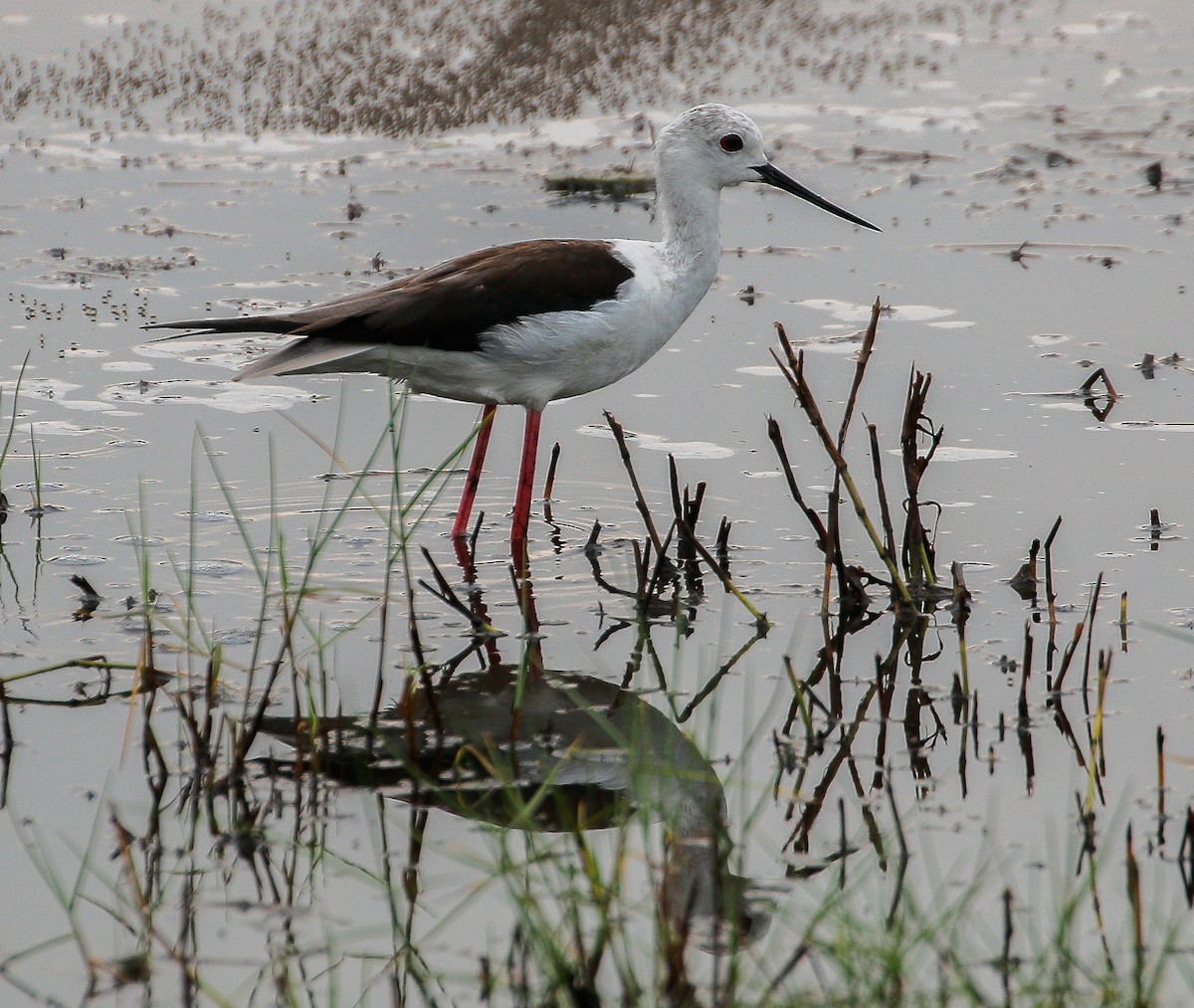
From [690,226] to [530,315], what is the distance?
83 cm

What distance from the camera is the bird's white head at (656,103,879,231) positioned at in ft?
22.2

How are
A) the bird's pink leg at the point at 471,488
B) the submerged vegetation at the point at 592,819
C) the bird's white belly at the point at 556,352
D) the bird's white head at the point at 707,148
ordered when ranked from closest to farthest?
the submerged vegetation at the point at 592,819 → the bird's white belly at the point at 556,352 → the bird's pink leg at the point at 471,488 → the bird's white head at the point at 707,148

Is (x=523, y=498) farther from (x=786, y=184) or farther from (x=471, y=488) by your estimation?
(x=786, y=184)

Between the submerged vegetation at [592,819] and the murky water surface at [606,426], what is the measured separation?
29 mm

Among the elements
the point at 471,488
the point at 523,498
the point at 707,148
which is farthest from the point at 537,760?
the point at 707,148

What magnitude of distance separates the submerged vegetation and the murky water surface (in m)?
0.03

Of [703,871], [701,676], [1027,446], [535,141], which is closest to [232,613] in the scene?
[701,676]

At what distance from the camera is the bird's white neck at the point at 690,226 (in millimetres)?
6605

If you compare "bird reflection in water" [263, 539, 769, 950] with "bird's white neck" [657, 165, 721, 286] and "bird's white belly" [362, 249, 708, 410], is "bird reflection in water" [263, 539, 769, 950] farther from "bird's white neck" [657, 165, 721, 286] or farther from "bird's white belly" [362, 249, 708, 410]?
"bird's white neck" [657, 165, 721, 286]

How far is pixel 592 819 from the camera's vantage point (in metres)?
4.10

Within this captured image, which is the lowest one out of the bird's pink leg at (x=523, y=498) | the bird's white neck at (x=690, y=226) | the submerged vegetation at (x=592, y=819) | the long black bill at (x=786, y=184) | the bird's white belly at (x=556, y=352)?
the submerged vegetation at (x=592, y=819)

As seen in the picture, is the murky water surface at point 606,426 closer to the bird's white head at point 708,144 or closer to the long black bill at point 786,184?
the long black bill at point 786,184

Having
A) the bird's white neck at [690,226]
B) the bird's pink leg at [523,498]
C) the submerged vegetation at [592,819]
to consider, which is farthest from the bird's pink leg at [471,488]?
the bird's white neck at [690,226]

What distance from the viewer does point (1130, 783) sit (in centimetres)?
454
